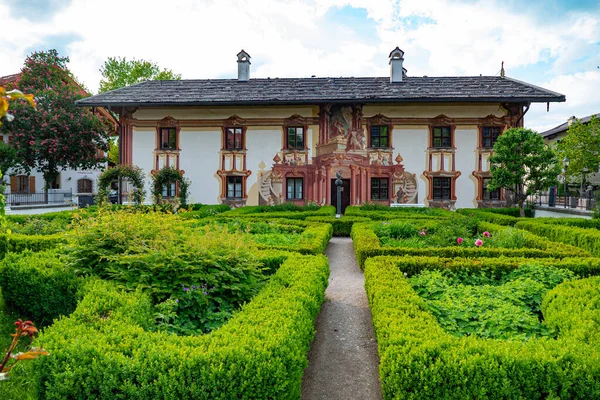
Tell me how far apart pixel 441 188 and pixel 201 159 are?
12.4 meters

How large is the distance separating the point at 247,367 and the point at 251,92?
746 inches

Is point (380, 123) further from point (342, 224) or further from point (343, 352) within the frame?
point (343, 352)

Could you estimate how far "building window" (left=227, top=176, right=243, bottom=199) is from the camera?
19.7 m

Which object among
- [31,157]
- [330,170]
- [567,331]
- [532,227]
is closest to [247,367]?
[567,331]

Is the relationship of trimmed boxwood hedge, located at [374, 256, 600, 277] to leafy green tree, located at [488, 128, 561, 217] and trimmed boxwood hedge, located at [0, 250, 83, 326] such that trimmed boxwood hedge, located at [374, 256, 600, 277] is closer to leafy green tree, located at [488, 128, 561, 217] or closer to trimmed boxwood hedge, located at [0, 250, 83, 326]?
trimmed boxwood hedge, located at [0, 250, 83, 326]

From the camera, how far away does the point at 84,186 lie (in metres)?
31.9

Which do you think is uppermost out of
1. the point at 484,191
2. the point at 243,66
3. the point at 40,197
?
the point at 243,66

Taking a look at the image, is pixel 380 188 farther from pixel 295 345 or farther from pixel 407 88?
pixel 295 345

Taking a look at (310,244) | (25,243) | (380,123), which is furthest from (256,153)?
(25,243)

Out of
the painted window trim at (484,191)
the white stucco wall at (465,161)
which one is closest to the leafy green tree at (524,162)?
the painted window trim at (484,191)

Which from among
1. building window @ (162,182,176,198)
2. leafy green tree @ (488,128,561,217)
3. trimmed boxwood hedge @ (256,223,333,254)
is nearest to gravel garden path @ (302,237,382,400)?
trimmed boxwood hedge @ (256,223,333,254)

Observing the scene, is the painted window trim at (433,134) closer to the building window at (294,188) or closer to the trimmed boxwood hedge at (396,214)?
the trimmed boxwood hedge at (396,214)

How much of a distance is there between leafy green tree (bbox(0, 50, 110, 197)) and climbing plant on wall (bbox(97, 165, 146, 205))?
9474mm

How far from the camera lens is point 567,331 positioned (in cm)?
361
